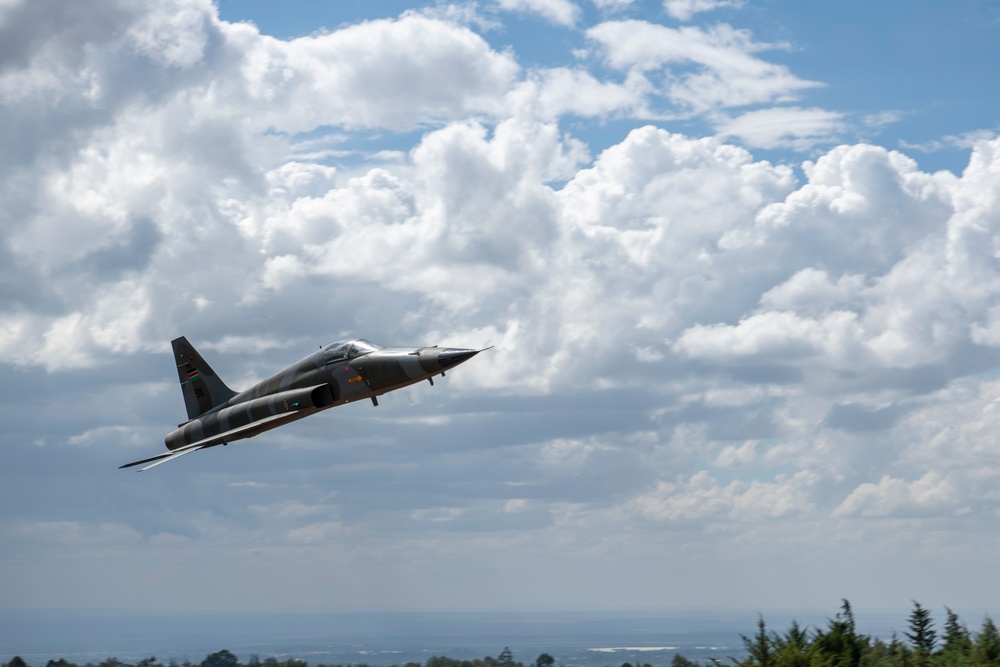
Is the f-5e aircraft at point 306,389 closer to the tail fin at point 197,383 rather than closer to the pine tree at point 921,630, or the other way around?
the tail fin at point 197,383

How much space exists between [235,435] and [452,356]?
17629 mm

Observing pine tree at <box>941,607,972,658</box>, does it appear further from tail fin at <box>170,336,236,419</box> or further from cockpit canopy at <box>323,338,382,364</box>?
tail fin at <box>170,336,236,419</box>

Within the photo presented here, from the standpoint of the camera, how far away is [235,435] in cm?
6294

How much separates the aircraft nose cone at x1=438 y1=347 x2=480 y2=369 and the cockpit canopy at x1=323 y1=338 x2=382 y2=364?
225 inches

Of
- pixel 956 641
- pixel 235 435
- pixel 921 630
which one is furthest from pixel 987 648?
pixel 235 435

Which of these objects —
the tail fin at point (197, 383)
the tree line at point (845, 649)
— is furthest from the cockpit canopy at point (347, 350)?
the tree line at point (845, 649)

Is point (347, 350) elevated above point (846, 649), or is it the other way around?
point (347, 350)

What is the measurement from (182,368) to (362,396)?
826 inches

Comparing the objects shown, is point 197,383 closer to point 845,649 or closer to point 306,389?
point 306,389

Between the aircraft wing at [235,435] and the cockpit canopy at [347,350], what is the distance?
3.88m

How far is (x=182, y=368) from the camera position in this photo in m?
73.1

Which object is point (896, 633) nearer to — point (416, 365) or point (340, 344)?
point (416, 365)

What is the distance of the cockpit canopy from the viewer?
191 feet

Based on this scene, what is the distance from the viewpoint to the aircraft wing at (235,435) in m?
60.9
